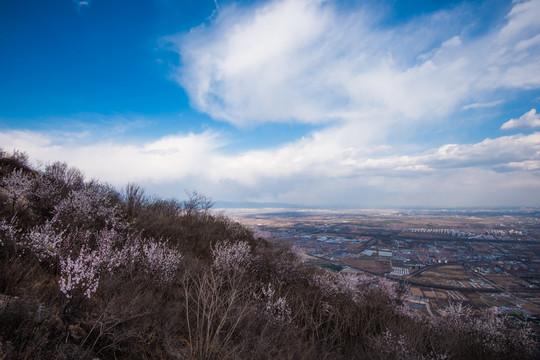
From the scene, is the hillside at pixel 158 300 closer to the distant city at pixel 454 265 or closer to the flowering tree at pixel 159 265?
the flowering tree at pixel 159 265

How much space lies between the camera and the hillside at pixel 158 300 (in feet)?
9.97

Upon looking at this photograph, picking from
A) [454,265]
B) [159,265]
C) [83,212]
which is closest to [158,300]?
[159,265]

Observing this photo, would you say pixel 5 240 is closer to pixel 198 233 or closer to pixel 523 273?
pixel 198 233

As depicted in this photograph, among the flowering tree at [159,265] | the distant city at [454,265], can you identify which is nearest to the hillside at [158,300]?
the flowering tree at [159,265]

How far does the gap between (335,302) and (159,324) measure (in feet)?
25.9

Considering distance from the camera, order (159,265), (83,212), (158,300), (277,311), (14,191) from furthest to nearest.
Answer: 1. (277,311)
2. (83,212)
3. (159,265)
4. (14,191)
5. (158,300)

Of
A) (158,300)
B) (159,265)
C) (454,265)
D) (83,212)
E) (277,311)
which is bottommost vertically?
(454,265)

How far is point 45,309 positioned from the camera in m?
2.81

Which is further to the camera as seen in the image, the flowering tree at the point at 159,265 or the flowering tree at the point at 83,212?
the flowering tree at the point at 83,212

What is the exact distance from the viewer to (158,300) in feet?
14.8

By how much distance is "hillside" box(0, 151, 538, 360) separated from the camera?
304cm

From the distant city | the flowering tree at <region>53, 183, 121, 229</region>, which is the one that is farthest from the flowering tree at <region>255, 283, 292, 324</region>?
the distant city

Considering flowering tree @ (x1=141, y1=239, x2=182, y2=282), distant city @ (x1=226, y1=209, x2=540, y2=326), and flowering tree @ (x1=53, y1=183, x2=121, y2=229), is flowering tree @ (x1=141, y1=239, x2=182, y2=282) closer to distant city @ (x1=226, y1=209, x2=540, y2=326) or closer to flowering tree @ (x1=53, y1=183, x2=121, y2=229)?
flowering tree @ (x1=53, y1=183, x2=121, y2=229)

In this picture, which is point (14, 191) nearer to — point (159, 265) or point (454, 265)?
point (159, 265)
